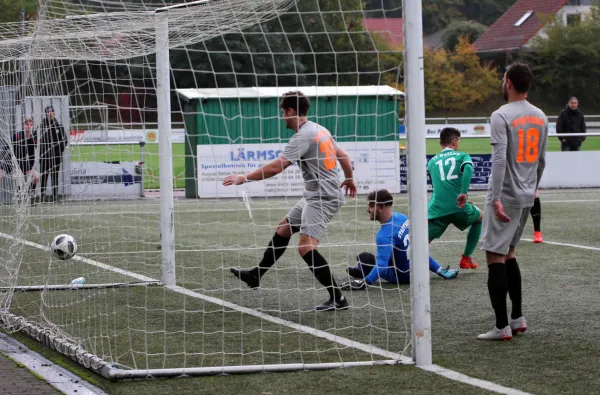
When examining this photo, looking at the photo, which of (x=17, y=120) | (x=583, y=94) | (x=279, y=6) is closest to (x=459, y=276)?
(x=279, y=6)

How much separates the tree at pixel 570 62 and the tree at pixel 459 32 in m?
8.36

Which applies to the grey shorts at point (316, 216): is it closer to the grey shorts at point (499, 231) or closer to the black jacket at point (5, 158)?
the grey shorts at point (499, 231)

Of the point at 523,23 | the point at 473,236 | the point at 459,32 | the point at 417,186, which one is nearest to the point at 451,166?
the point at 473,236

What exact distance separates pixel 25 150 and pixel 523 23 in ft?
216

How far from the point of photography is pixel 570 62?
5872cm

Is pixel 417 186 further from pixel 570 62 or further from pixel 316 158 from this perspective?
pixel 570 62

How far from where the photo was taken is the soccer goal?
645cm

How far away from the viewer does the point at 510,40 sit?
6869cm

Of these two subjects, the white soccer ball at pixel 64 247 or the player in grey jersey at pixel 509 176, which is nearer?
the player in grey jersey at pixel 509 176

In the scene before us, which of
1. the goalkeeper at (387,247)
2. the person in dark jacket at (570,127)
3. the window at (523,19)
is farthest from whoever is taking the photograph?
the window at (523,19)

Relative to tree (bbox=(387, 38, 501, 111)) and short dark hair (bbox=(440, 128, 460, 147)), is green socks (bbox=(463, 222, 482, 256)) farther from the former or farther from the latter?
tree (bbox=(387, 38, 501, 111))

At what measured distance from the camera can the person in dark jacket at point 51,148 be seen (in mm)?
8641

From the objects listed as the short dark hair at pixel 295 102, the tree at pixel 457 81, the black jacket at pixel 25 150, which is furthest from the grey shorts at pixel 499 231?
the tree at pixel 457 81

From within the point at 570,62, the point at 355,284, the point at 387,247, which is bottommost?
the point at 355,284
